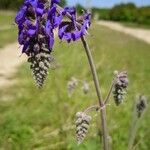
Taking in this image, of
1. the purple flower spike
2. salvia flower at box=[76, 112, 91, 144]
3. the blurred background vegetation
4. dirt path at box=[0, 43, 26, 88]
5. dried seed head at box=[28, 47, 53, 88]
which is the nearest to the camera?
dried seed head at box=[28, 47, 53, 88]

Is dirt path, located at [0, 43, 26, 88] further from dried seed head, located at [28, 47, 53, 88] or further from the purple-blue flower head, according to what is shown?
dried seed head, located at [28, 47, 53, 88]

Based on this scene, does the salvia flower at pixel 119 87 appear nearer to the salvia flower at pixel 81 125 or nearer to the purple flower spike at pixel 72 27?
the salvia flower at pixel 81 125

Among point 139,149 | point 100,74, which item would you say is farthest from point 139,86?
point 139,149

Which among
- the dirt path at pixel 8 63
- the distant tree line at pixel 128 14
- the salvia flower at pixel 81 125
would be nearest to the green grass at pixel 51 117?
the dirt path at pixel 8 63

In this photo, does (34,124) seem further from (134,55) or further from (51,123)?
(134,55)

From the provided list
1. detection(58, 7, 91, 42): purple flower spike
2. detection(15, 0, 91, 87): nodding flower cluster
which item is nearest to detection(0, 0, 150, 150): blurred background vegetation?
detection(58, 7, 91, 42): purple flower spike

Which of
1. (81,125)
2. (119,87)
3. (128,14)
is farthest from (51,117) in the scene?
(128,14)

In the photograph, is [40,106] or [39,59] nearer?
[39,59]
